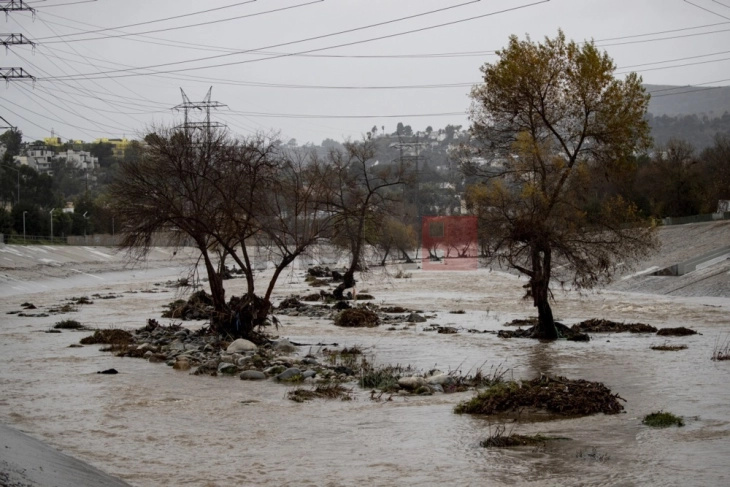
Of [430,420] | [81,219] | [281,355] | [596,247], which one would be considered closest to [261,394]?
[430,420]

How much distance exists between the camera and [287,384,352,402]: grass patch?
18.8 m

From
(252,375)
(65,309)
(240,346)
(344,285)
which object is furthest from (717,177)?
(252,375)

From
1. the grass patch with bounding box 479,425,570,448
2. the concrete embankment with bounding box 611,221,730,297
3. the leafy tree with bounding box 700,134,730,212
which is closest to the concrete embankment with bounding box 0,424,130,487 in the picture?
the grass patch with bounding box 479,425,570,448

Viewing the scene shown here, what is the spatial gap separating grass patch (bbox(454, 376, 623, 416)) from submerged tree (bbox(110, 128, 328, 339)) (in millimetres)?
13382

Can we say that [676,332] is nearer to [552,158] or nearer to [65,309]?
[552,158]

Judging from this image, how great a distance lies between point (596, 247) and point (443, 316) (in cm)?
1293

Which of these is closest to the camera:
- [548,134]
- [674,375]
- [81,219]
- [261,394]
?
[261,394]

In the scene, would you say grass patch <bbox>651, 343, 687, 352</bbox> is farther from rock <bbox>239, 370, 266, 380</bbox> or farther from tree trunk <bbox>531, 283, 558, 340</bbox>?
rock <bbox>239, 370, 266, 380</bbox>

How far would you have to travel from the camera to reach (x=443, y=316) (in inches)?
1645

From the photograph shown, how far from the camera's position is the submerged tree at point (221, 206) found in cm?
2980

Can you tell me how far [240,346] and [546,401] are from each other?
12.4m

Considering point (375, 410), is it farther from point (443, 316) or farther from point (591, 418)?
point (443, 316)

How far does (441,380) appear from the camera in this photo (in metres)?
20.6

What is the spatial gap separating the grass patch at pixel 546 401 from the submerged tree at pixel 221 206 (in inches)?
527
